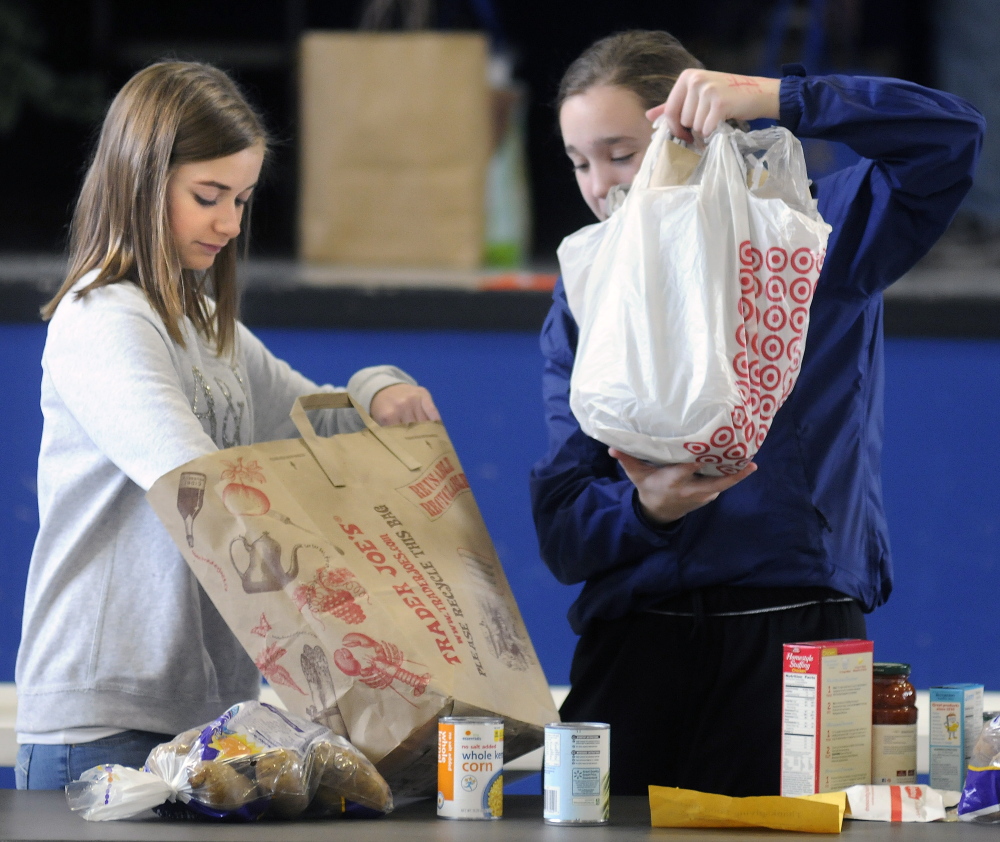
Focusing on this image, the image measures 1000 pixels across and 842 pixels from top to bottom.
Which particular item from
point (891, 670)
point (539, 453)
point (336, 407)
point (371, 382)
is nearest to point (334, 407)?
point (336, 407)

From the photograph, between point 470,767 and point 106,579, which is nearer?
point 470,767

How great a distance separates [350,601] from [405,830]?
18 cm

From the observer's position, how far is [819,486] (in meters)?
1.16

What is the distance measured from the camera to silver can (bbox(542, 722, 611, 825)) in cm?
94

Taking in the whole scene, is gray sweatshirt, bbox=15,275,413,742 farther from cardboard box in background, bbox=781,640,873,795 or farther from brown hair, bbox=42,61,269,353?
cardboard box in background, bbox=781,640,873,795

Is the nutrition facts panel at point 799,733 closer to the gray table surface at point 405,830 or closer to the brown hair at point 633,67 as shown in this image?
the gray table surface at point 405,830

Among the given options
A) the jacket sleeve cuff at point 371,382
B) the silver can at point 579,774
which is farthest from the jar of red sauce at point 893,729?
the jacket sleeve cuff at point 371,382

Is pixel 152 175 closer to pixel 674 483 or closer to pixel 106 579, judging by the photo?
pixel 106 579

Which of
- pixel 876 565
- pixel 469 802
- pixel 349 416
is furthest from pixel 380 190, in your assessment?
pixel 469 802

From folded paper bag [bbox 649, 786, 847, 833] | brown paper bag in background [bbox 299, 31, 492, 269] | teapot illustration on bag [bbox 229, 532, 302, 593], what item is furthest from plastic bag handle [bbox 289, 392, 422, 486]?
brown paper bag in background [bbox 299, 31, 492, 269]

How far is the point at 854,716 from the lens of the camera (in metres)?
0.99

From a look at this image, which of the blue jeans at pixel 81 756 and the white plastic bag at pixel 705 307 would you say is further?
the blue jeans at pixel 81 756

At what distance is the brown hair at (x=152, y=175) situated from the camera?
1161 mm

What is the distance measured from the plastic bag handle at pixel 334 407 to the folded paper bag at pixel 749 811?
0.37 m
